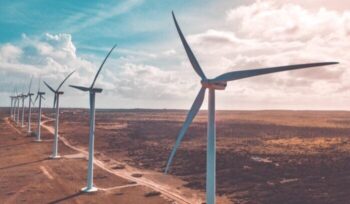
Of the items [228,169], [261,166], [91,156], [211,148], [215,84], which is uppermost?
[215,84]

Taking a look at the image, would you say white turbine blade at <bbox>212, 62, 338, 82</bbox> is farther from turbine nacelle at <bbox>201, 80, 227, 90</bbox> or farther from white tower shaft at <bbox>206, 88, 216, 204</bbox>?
white tower shaft at <bbox>206, 88, 216, 204</bbox>

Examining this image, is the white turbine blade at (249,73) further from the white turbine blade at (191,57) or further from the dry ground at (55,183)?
the dry ground at (55,183)

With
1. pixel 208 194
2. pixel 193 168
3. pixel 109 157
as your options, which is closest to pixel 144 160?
pixel 109 157

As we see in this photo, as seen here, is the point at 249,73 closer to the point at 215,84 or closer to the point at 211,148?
the point at 215,84

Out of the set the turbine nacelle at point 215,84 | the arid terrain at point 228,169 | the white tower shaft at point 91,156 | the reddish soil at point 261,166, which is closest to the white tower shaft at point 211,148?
the turbine nacelle at point 215,84

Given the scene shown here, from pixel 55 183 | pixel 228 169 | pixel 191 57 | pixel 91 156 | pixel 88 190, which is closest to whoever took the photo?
pixel 191 57

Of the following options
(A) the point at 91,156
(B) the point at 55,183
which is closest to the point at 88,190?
(A) the point at 91,156

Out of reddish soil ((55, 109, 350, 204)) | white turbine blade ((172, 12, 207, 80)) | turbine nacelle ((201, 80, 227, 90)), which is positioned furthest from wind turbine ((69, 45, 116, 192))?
turbine nacelle ((201, 80, 227, 90))

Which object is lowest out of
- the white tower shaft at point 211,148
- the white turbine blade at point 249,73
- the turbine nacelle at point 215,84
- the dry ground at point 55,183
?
the dry ground at point 55,183

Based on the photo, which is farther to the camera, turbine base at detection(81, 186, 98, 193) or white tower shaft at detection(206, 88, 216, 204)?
turbine base at detection(81, 186, 98, 193)

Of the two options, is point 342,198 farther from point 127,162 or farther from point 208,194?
point 127,162

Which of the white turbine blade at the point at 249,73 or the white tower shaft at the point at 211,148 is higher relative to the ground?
the white turbine blade at the point at 249,73
